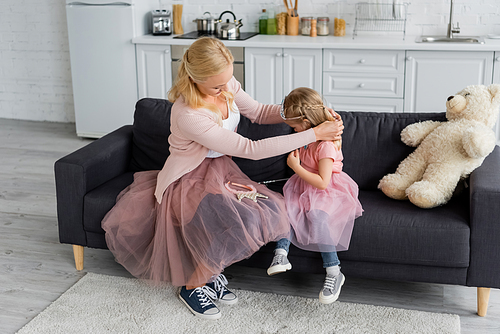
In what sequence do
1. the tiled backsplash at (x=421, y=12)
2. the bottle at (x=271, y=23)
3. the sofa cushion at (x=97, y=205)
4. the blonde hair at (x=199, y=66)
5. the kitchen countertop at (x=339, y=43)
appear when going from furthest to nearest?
the bottle at (x=271, y=23) → the tiled backsplash at (x=421, y=12) → the kitchen countertop at (x=339, y=43) → the sofa cushion at (x=97, y=205) → the blonde hair at (x=199, y=66)

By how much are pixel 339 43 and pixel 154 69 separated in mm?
1426

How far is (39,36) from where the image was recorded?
4957 millimetres

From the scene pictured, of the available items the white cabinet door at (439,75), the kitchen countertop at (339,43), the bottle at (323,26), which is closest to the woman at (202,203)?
the kitchen countertop at (339,43)

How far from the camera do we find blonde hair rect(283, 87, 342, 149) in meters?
2.11

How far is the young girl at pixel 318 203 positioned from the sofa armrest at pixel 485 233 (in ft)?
1.37

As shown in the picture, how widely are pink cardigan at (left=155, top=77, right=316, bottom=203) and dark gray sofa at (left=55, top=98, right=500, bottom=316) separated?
1.17 ft

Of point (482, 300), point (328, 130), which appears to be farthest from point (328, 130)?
point (482, 300)

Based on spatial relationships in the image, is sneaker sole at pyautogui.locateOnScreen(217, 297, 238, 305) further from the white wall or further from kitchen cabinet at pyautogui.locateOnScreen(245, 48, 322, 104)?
the white wall

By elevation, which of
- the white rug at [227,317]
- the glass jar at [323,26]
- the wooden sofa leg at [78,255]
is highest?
the glass jar at [323,26]

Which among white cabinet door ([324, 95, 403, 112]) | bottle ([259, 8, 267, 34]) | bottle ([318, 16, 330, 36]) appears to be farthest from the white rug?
bottle ([259, 8, 267, 34])

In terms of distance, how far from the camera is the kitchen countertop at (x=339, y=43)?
3.59m

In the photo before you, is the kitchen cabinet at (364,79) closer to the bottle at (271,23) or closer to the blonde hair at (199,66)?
the bottle at (271,23)

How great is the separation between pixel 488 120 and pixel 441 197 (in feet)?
1.38

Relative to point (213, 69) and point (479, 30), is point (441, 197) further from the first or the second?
point (479, 30)
